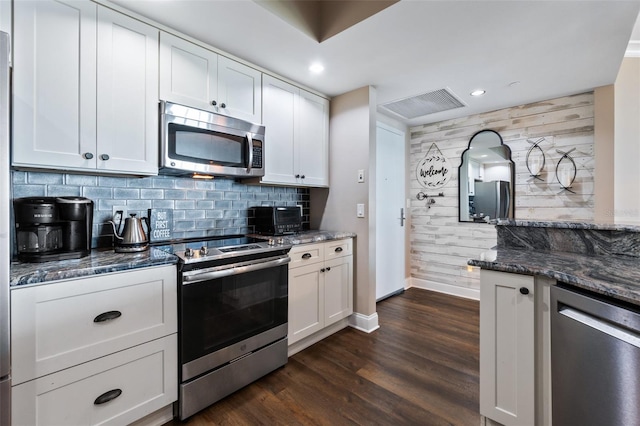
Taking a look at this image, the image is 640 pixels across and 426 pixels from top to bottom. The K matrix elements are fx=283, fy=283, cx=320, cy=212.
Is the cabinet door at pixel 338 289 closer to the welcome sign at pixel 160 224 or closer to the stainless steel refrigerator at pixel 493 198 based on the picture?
the welcome sign at pixel 160 224

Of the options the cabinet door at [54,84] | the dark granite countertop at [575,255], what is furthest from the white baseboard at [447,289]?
the cabinet door at [54,84]

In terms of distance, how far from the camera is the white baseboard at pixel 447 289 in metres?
3.63

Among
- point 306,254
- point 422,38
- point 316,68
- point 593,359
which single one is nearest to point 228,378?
point 306,254

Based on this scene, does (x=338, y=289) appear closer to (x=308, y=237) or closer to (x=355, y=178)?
(x=308, y=237)

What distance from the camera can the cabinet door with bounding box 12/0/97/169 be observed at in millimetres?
1369

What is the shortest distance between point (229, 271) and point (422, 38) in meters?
2.02

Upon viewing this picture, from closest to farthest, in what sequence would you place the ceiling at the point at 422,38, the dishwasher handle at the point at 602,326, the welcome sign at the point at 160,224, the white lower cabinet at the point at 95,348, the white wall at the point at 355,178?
the dishwasher handle at the point at 602,326
the white lower cabinet at the point at 95,348
the ceiling at the point at 422,38
the welcome sign at the point at 160,224
the white wall at the point at 355,178

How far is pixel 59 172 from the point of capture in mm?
1667

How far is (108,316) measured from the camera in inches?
53.3

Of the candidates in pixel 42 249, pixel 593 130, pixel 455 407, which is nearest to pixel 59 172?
pixel 42 249

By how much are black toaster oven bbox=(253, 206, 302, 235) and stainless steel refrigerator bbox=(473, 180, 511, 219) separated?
2363mm

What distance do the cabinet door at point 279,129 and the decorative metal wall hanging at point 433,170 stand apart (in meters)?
2.17

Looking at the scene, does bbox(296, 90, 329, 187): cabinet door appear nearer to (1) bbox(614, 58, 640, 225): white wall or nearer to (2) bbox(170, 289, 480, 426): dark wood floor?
(2) bbox(170, 289, 480, 426): dark wood floor

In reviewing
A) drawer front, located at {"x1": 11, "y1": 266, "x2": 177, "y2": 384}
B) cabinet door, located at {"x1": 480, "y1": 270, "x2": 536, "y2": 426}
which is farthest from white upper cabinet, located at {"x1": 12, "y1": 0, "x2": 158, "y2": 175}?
cabinet door, located at {"x1": 480, "y1": 270, "x2": 536, "y2": 426}
